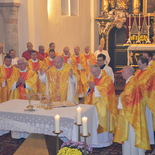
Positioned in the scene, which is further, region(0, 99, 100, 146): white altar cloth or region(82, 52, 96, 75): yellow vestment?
region(82, 52, 96, 75): yellow vestment

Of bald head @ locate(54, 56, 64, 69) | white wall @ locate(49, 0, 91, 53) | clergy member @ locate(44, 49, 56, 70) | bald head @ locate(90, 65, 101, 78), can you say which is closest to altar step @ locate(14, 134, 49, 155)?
bald head @ locate(90, 65, 101, 78)

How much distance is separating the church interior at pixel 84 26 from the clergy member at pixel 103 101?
536 cm

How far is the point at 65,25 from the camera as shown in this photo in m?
14.6


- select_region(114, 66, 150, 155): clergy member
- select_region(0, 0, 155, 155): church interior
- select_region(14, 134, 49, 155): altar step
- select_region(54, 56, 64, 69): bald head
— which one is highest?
select_region(0, 0, 155, 155): church interior

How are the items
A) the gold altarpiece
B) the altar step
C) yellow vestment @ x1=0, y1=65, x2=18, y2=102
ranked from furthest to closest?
the gold altarpiece, yellow vestment @ x1=0, y1=65, x2=18, y2=102, the altar step

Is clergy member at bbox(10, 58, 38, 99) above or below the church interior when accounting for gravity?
below

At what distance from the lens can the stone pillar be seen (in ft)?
39.6

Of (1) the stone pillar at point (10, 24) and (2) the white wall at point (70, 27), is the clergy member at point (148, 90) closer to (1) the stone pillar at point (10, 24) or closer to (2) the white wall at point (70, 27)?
(1) the stone pillar at point (10, 24)

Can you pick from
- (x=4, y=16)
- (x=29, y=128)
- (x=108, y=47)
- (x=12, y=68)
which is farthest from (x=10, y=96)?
(x=108, y=47)

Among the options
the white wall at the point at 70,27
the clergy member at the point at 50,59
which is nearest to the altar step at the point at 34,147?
the clergy member at the point at 50,59

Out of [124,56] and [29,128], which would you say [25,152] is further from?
[124,56]

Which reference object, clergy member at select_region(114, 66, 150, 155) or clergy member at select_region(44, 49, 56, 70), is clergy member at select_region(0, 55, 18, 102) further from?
clergy member at select_region(114, 66, 150, 155)

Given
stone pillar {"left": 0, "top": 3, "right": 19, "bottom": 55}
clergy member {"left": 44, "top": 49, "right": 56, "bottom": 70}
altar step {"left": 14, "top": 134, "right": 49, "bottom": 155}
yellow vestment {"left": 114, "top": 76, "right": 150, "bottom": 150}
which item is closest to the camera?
altar step {"left": 14, "top": 134, "right": 49, "bottom": 155}

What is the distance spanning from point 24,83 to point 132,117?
2415 mm
